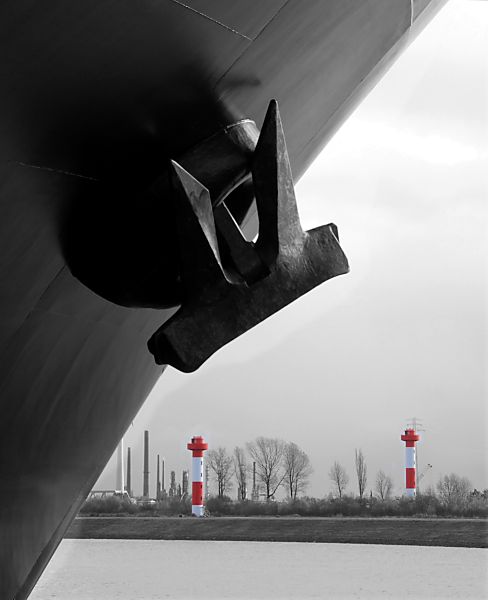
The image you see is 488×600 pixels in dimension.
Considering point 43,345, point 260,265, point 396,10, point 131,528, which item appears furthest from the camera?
point 131,528

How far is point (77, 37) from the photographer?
1.67 m

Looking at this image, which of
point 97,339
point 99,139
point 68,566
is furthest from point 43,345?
point 68,566

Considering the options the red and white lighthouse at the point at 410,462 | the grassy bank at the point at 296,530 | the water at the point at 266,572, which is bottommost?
the water at the point at 266,572

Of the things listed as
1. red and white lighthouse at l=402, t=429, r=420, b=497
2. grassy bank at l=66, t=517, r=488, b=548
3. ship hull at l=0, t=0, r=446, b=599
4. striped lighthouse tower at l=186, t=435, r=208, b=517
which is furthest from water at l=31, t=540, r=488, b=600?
ship hull at l=0, t=0, r=446, b=599

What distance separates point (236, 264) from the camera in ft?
6.44

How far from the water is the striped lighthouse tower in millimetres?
3390

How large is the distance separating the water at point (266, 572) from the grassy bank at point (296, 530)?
14.0 inches

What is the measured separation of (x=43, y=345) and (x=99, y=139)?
2.30ft

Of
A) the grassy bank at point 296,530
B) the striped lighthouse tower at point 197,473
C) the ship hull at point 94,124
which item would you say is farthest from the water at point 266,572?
the ship hull at point 94,124

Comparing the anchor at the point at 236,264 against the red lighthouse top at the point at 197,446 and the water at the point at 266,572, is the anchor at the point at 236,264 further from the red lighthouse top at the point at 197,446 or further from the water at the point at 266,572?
the red lighthouse top at the point at 197,446

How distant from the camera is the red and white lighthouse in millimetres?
27759

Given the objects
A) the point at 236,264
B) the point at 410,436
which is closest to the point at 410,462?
the point at 410,436

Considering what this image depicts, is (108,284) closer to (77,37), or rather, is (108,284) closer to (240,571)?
(77,37)

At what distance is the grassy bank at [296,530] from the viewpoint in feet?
66.4
